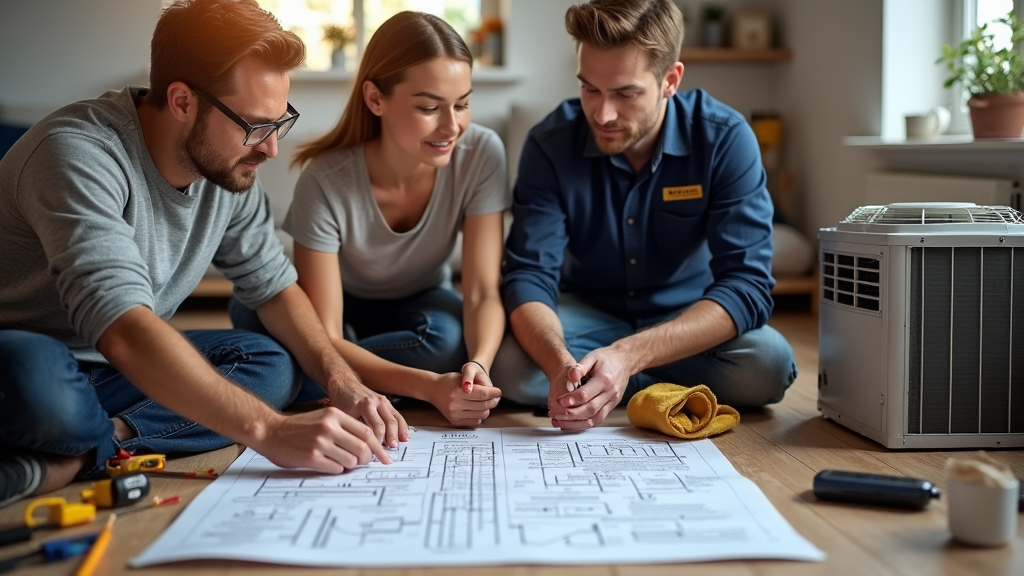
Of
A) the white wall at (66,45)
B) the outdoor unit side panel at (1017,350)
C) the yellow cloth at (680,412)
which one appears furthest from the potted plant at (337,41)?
the outdoor unit side panel at (1017,350)

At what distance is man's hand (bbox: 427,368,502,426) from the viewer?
181 cm

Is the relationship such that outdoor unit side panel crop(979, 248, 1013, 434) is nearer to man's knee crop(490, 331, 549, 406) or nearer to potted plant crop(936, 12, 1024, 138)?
man's knee crop(490, 331, 549, 406)

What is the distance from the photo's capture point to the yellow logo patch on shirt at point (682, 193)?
7.18ft

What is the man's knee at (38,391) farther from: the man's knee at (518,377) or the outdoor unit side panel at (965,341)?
the outdoor unit side panel at (965,341)

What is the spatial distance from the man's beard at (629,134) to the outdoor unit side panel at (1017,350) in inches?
31.1

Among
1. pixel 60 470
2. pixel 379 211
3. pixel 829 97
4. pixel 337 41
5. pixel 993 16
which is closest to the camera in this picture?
pixel 60 470

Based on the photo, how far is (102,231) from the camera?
4.75 ft

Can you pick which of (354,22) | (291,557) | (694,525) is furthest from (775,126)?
(291,557)

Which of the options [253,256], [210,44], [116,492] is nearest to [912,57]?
[253,256]

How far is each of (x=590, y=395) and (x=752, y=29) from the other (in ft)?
10.8

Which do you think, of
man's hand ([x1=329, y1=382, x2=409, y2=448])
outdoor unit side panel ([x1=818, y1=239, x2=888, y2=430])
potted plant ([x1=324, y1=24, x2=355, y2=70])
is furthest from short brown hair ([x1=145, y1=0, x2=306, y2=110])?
potted plant ([x1=324, y1=24, x2=355, y2=70])

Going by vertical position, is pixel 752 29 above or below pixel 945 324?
above

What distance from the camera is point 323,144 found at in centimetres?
224

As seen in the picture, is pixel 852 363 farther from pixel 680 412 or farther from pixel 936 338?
pixel 680 412
